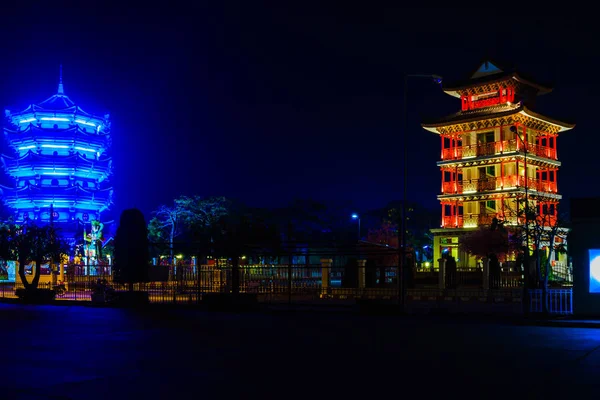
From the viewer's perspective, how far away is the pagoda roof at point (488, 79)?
200 ft

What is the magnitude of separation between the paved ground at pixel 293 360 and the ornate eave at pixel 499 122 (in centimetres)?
3992

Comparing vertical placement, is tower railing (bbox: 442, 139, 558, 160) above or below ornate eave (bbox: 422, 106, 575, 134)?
below

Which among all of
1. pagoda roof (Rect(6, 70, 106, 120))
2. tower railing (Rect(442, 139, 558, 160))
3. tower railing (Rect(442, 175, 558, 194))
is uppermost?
pagoda roof (Rect(6, 70, 106, 120))

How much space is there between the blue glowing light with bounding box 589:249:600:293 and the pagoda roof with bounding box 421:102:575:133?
1296 inches

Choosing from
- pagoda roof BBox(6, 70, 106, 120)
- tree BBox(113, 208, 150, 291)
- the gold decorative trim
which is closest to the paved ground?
tree BBox(113, 208, 150, 291)

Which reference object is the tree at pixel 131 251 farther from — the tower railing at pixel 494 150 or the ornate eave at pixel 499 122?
the tower railing at pixel 494 150

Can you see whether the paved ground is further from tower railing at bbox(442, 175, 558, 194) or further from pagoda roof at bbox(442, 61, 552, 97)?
pagoda roof at bbox(442, 61, 552, 97)

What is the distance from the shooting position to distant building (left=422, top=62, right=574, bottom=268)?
2343 inches

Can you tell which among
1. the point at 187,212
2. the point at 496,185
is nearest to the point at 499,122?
the point at 496,185

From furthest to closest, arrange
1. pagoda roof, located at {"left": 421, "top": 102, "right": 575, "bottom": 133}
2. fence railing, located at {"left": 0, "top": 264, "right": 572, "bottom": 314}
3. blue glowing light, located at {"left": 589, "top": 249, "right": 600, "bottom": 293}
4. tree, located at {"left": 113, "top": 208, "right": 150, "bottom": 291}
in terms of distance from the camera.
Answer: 1. pagoda roof, located at {"left": 421, "top": 102, "right": 575, "bottom": 133}
2. tree, located at {"left": 113, "top": 208, "right": 150, "bottom": 291}
3. fence railing, located at {"left": 0, "top": 264, "right": 572, "bottom": 314}
4. blue glowing light, located at {"left": 589, "top": 249, "right": 600, "bottom": 293}

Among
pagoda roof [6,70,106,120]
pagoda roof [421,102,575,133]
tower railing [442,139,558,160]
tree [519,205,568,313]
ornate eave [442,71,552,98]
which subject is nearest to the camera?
tree [519,205,568,313]

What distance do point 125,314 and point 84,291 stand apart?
1379cm

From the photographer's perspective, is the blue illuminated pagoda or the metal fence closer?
the metal fence

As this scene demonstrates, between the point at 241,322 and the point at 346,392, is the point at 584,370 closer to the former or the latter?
the point at 346,392
